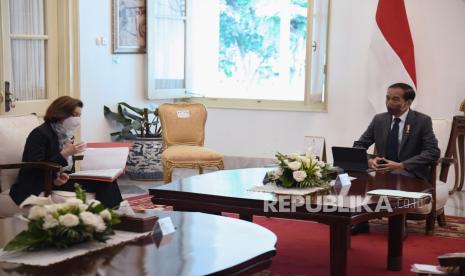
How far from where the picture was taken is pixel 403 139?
5797mm

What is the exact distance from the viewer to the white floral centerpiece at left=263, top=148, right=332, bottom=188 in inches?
177

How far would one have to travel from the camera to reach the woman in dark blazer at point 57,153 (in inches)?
199

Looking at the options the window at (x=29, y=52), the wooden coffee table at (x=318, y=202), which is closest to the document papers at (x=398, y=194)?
the wooden coffee table at (x=318, y=202)

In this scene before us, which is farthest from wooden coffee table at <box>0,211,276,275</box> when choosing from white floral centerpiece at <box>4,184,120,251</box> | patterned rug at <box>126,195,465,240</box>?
patterned rug at <box>126,195,465,240</box>

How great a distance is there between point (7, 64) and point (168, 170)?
68.3 inches

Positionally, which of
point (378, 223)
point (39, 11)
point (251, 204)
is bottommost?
point (378, 223)

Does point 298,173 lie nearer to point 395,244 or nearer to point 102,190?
point 395,244

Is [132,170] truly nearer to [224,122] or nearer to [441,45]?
[224,122]

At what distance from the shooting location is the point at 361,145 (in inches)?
239

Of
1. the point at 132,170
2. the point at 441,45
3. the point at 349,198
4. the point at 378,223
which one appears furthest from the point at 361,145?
the point at 132,170

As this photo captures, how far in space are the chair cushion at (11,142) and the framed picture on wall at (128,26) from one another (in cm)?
288

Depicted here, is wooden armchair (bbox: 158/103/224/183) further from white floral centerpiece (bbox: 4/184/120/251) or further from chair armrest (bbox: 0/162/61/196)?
white floral centerpiece (bbox: 4/184/120/251)

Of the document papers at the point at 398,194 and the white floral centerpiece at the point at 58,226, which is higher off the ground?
the white floral centerpiece at the point at 58,226

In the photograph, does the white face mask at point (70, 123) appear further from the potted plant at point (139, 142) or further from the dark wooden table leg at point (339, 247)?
the potted plant at point (139, 142)
